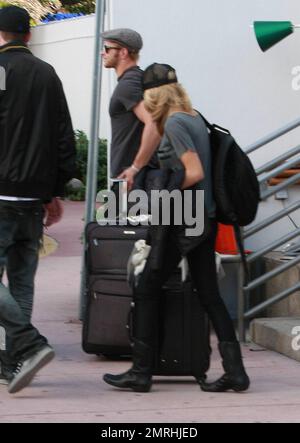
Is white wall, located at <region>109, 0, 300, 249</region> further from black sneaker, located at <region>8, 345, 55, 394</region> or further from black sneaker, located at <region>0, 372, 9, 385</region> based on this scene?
black sneaker, located at <region>8, 345, 55, 394</region>

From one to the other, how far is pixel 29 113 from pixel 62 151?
0.98ft

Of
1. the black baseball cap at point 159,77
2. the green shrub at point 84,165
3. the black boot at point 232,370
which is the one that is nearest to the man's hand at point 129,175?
the black baseball cap at point 159,77

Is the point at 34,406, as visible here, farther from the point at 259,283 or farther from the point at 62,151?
the point at 259,283

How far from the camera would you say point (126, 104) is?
749 cm

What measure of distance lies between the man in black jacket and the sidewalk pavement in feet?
0.83

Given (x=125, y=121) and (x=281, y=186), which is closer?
(x=125, y=121)

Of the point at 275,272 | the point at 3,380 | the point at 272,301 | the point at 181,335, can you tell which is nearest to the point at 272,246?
the point at 275,272

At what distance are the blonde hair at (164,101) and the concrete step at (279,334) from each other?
1853 millimetres

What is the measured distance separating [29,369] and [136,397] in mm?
594

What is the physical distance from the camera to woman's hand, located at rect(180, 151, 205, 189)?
20.2 feet

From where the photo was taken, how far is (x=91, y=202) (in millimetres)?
8430

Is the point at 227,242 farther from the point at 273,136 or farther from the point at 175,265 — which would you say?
the point at 175,265
